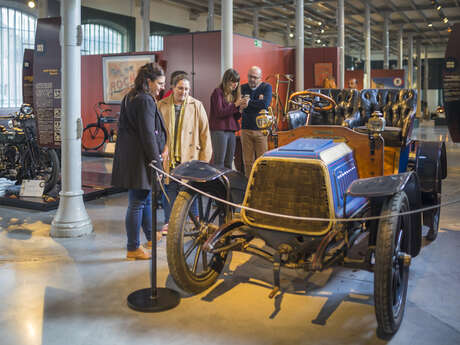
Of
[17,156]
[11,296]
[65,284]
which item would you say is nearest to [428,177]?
[65,284]

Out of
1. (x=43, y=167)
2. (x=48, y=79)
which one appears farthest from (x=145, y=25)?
(x=48, y=79)

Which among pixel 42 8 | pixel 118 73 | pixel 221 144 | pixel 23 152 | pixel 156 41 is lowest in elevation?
pixel 23 152

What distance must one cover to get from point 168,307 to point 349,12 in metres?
18.6

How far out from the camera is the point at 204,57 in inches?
332

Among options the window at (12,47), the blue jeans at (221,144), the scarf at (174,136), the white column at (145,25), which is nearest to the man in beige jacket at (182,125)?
the scarf at (174,136)

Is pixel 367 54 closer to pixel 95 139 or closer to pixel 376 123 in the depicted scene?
pixel 95 139

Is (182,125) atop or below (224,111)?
below

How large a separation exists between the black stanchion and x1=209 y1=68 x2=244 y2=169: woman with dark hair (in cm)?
218

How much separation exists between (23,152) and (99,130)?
17.0ft

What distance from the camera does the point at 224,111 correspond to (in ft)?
16.8

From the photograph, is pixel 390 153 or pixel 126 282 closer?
pixel 126 282

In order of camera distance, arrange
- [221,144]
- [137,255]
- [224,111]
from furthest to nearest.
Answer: [221,144], [224,111], [137,255]

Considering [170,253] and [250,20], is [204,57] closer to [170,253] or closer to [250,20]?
[170,253]

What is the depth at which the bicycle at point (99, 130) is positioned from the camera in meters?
11.0
